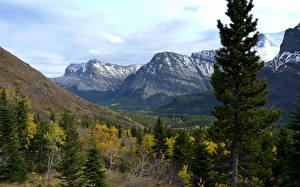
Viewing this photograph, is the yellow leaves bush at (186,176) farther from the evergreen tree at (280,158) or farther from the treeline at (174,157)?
the evergreen tree at (280,158)

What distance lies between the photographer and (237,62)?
23.2 meters

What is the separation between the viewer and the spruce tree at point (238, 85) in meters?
22.4

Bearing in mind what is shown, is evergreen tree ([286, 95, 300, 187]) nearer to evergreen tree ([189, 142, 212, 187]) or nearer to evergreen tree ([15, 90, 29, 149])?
evergreen tree ([189, 142, 212, 187])

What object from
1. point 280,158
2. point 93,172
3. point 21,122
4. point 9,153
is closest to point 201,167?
point 280,158

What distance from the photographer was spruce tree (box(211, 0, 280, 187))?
22.4 metres

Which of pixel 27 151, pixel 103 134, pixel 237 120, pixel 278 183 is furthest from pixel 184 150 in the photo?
pixel 237 120

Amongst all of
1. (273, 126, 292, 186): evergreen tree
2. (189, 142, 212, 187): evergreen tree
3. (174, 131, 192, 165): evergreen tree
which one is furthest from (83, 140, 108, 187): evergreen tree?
(174, 131, 192, 165): evergreen tree

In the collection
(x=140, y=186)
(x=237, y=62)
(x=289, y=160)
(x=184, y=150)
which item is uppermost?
(x=237, y=62)

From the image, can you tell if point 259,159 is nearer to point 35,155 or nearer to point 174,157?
point 174,157

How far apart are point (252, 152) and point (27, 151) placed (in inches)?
1875

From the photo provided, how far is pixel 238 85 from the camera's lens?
2327 cm

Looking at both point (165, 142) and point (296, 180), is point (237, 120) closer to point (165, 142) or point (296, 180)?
point (296, 180)

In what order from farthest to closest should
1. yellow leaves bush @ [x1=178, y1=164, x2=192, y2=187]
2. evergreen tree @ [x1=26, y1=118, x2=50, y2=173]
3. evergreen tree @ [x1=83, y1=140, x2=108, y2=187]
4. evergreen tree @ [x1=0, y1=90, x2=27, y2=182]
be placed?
evergreen tree @ [x1=26, y1=118, x2=50, y2=173], yellow leaves bush @ [x1=178, y1=164, x2=192, y2=187], evergreen tree @ [x1=0, y1=90, x2=27, y2=182], evergreen tree @ [x1=83, y1=140, x2=108, y2=187]

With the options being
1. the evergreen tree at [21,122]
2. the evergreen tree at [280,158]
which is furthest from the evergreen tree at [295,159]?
the evergreen tree at [21,122]
